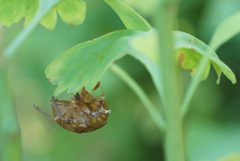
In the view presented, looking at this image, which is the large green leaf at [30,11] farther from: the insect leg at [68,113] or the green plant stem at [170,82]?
the green plant stem at [170,82]

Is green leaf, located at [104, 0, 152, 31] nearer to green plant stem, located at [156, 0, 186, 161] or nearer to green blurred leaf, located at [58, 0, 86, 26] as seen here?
green blurred leaf, located at [58, 0, 86, 26]

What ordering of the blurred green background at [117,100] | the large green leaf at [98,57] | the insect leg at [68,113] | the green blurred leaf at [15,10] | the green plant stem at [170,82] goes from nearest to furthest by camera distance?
A: 1. the green plant stem at [170,82]
2. the large green leaf at [98,57]
3. the green blurred leaf at [15,10]
4. the insect leg at [68,113]
5. the blurred green background at [117,100]

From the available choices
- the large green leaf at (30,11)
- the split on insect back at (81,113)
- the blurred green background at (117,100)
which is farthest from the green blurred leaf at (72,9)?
the blurred green background at (117,100)

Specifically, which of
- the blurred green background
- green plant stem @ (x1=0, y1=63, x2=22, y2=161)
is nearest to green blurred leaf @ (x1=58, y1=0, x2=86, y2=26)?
green plant stem @ (x1=0, y1=63, x2=22, y2=161)

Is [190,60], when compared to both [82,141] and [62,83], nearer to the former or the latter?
[62,83]

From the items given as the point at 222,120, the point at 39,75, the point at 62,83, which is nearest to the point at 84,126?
the point at 62,83

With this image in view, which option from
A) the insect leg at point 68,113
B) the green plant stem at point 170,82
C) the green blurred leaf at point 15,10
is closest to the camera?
the green plant stem at point 170,82

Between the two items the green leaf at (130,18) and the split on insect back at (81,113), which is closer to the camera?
the green leaf at (130,18)

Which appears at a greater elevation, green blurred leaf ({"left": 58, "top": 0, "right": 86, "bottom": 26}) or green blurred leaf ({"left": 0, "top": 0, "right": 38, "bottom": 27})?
green blurred leaf ({"left": 58, "top": 0, "right": 86, "bottom": 26})
